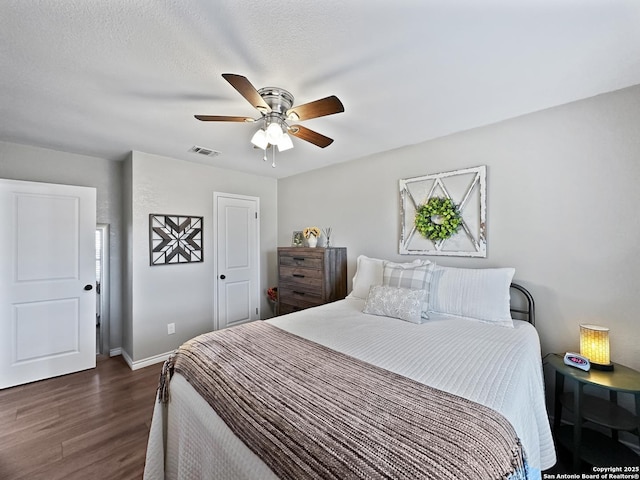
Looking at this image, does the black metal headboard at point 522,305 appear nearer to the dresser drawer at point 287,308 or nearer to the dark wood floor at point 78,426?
the dresser drawer at point 287,308

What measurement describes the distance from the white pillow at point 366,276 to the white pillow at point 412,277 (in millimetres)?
287

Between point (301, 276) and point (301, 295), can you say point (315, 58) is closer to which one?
point (301, 276)

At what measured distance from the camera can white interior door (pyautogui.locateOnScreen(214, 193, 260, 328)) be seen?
3816mm

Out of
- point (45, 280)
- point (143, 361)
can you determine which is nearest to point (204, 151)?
point (45, 280)

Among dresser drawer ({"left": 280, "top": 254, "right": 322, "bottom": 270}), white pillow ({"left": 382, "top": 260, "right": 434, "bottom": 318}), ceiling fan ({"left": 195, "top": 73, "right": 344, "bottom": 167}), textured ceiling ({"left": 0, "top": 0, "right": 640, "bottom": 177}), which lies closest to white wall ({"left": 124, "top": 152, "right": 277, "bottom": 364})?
textured ceiling ({"left": 0, "top": 0, "right": 640, "bottom": 177})

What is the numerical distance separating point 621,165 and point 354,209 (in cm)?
228

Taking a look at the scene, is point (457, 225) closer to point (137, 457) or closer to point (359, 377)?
point (359, 377)

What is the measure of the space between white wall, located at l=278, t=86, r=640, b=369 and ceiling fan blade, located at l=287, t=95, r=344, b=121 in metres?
1.57

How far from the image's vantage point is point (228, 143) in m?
2.85

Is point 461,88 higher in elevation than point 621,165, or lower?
higher

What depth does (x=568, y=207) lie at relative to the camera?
2.03 m

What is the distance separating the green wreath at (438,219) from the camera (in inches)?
100

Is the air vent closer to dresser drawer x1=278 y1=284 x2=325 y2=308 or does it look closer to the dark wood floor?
dresser drawer x1=278 y1=284 x2=325 y2=308

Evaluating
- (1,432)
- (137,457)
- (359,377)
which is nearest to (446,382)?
(359,377)
